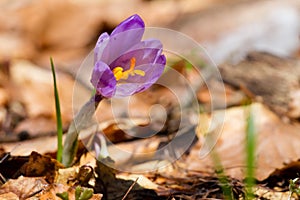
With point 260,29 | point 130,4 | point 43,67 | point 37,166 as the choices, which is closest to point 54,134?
point 37,166

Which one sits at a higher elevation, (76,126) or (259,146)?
(76,126)

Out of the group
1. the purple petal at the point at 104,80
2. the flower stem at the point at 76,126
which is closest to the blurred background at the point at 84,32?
the flower stem at the point at 76,126

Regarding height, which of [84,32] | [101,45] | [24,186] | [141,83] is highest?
[101,45]

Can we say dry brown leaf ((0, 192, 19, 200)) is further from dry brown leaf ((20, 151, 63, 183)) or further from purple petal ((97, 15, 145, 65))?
purple petal ((97, 15, 145, 65))

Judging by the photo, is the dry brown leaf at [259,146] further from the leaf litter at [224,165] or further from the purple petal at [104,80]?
the purple petal at [104,80]

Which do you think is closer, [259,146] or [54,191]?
[54,191]

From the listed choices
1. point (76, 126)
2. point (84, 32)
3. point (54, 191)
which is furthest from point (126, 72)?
point (84, 32)

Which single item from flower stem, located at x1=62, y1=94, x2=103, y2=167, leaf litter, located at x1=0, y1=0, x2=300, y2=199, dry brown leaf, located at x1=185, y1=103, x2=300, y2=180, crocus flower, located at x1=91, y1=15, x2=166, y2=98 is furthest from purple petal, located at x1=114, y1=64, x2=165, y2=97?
dry brown leaf, located at x1=185, y1=103, x2=300, y2=180

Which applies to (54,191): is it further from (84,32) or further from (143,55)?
(84,32)
